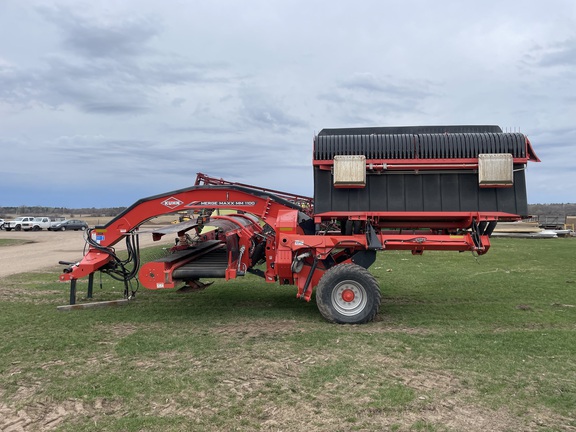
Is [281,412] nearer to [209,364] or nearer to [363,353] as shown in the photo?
[209,364]

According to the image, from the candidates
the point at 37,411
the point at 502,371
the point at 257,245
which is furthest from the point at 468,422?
the point at 257,245

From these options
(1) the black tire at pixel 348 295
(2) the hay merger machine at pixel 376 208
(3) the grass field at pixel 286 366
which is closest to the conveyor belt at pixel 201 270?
(2) the hay merger machine at pixel 376 208

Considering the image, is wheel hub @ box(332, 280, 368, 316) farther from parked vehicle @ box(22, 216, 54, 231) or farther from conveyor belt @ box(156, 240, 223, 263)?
parked vehicle @ box(22, 216, 54, 231)

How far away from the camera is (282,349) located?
6.05m

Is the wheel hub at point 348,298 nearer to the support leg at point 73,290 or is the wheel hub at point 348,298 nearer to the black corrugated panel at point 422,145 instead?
the black corrugated panel at point 422,145

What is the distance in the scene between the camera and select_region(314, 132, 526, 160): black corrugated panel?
7352 millimetres

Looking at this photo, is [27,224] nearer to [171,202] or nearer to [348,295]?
[171,202]

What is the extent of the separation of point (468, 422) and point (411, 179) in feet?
13.5

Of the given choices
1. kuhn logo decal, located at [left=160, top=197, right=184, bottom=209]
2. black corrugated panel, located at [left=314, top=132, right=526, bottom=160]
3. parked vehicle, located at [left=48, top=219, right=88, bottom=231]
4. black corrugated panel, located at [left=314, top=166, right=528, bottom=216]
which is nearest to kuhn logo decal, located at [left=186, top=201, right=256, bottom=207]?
kuhn logo decal, located at [left=160, top=197, right=184, bottom=209]

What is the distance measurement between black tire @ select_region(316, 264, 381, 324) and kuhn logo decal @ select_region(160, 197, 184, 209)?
2719 millimetres

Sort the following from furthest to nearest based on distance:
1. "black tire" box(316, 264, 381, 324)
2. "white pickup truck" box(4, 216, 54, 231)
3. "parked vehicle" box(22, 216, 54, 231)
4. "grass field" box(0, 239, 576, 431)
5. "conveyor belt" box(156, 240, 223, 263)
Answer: "parked vehicle" box(22, 216, 54, 231) → "white pickup truck" box(4, 216, 54, 231) → "conveyor belt" box(156, 240, 223, 263) → "black tire" box(316, 264, 381, 324) → "grass field" box(0, 239, 576, 431)

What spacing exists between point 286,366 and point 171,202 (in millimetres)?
3878

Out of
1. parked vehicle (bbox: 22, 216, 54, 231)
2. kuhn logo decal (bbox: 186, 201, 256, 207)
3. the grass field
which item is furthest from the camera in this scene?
parked vehicle (bbox: 22, 216, 54, 231)

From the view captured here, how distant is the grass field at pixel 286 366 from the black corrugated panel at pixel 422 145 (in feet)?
8.33
